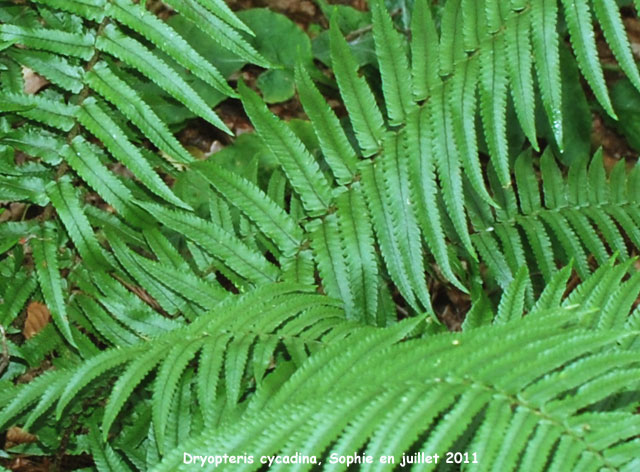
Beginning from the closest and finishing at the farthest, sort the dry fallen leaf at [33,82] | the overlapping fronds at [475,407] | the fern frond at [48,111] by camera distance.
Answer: the overlapping fronds at [475,407]
the fern frond at [48,111]
the dry fallen leaf at [33,82]

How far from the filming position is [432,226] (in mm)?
1994

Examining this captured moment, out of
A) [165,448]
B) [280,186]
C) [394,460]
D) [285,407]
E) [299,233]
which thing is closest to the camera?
[394,460]

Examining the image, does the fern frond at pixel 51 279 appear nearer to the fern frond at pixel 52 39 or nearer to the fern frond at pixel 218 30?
the fern frond at pixel 52 39

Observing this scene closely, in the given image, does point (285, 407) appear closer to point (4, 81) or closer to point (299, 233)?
point (299, 233)

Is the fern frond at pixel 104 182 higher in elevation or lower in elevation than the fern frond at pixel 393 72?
lower

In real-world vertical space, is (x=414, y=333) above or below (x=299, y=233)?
below

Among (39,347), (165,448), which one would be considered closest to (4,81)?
(39,347)

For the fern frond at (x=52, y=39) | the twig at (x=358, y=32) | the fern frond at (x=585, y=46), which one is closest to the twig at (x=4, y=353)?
the fern frond at (x=52, y=39)

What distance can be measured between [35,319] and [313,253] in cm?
106

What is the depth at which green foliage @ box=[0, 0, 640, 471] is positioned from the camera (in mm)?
1546

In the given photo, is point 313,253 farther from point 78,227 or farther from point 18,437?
point 18,437

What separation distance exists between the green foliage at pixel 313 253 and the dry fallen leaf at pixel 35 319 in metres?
0.14

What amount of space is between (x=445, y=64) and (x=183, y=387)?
1112 millimetres

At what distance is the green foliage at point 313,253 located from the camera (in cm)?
155
